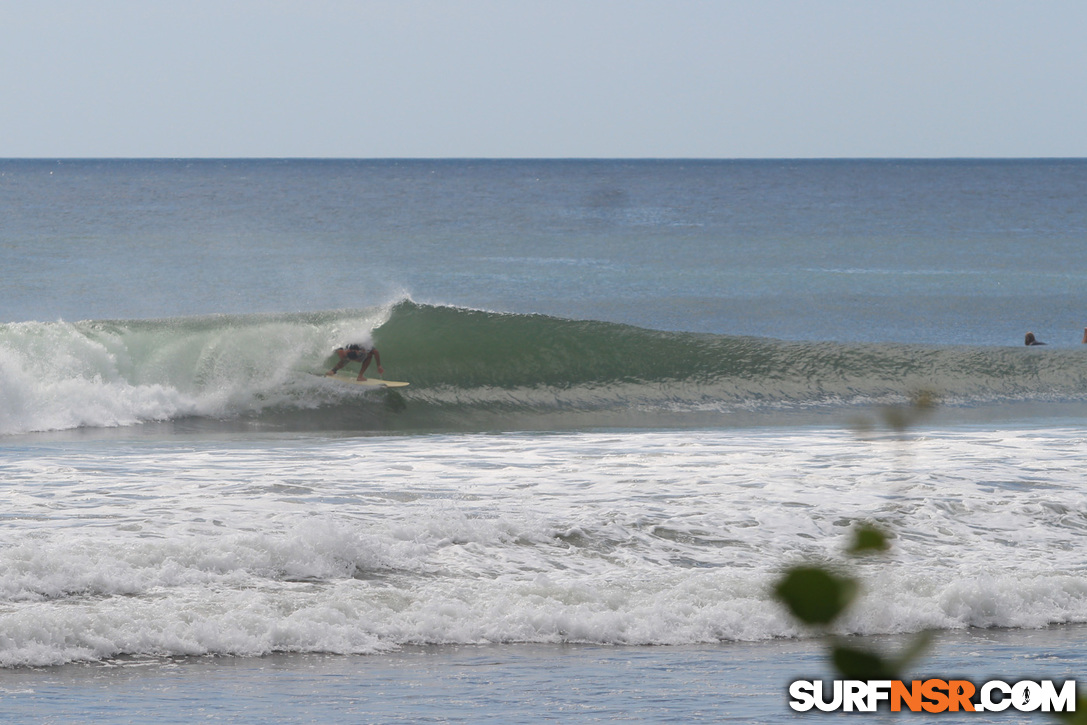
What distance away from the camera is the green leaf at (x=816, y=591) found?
2.11 ft

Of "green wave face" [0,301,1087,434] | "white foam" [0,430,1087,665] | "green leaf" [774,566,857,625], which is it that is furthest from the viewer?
"green wave face" [0,301,1087,434]

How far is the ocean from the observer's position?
5777 millimetres

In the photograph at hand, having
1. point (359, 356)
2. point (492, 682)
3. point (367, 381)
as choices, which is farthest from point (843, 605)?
point (359, 356)

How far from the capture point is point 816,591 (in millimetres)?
650

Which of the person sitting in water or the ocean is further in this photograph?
the person sitting in water

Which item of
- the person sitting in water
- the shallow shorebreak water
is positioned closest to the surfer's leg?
the person sitting in water

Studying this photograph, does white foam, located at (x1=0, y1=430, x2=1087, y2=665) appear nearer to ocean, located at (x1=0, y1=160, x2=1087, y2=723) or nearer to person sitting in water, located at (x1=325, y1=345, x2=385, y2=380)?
ocean, located at (x1=0, y1=160, x2=1087, y2=723)

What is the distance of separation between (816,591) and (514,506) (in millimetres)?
8220

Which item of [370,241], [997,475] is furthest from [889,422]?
[370,241]

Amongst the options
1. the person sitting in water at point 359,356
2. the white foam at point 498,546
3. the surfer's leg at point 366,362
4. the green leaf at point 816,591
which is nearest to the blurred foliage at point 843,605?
the green leaf at point 816,591

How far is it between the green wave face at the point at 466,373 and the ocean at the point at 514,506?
7 centimetres

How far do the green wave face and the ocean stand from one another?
0.07 metres

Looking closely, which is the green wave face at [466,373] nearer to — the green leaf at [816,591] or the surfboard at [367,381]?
the surfboard at [367,381]

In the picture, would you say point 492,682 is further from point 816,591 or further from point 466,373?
point 466,373
